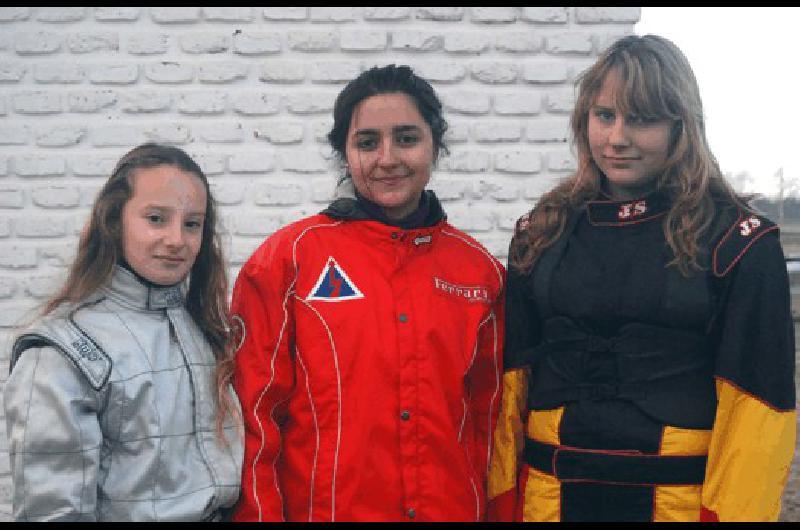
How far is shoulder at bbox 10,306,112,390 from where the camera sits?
4.85ft

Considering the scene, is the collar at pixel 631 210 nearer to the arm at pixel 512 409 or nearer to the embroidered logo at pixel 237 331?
the arm at pixel 512 409

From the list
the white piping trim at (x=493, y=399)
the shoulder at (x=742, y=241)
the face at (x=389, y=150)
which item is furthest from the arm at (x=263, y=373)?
the shoulder at (x=742, y=241)

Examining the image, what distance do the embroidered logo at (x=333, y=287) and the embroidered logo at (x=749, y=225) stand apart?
0.85 metres

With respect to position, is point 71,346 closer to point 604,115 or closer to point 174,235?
point 174,235

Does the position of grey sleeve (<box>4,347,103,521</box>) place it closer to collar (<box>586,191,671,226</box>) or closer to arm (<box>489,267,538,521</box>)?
arm (<box>489,267,538,521</box>)

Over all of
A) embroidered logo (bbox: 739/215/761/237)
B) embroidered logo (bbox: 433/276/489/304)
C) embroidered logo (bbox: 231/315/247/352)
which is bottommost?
embroidered logo (bbox: 231/315/247/352)

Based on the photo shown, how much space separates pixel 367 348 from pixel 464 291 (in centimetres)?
30

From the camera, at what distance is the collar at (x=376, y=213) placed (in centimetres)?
188

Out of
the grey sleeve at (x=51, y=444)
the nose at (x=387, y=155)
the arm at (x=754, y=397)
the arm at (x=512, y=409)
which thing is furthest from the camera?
the arm at (x=512, y=409)

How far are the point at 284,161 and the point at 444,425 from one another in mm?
1367

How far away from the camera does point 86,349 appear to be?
151cm

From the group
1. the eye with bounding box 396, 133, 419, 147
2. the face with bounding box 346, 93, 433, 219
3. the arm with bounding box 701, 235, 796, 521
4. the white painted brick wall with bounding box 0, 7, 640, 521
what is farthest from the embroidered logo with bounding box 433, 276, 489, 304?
the white painted brick wall with bounding box 0, 7, 640, 521

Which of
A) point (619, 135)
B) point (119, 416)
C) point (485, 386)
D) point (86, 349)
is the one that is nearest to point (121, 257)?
point (86, 349)
